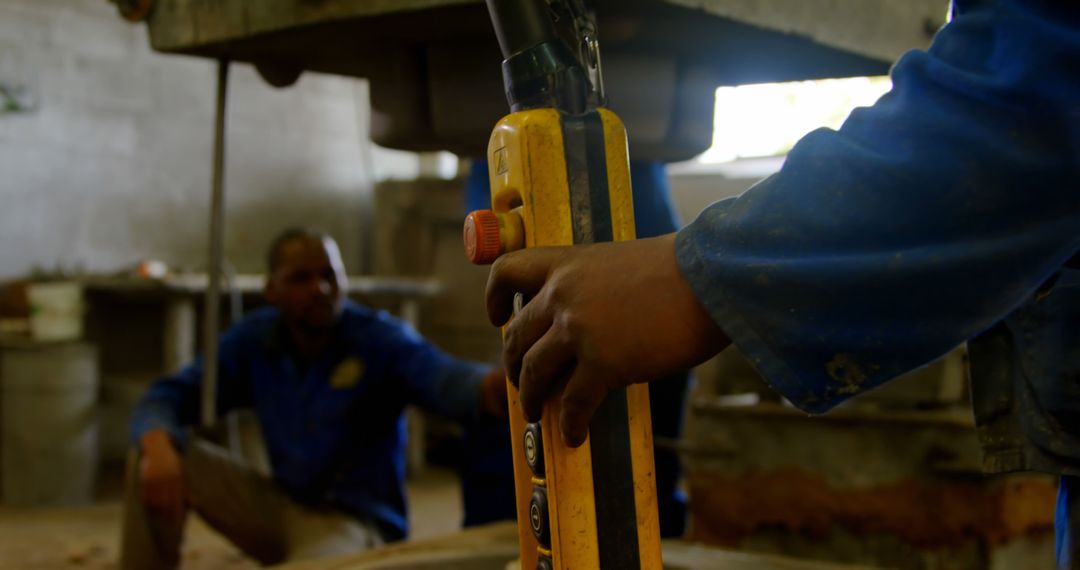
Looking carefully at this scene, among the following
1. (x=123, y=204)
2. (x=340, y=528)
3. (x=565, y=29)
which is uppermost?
(x=123, y=204)

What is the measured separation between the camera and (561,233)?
750mm

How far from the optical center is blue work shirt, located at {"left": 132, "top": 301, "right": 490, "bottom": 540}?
252cm

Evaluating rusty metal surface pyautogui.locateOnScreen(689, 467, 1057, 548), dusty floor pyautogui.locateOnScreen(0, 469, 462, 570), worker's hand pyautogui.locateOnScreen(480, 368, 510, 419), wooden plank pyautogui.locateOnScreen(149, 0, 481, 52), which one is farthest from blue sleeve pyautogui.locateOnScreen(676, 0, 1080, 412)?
dusty floor pyautogui.locateOnScreen(0, 469, 462, 570)

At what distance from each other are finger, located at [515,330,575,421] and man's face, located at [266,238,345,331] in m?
1.92

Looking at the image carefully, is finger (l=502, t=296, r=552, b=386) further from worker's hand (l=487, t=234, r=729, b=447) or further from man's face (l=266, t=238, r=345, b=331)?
man's face (l=266, t=238, r=345, b=331)

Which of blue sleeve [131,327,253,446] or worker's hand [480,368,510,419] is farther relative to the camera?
blue sleeve [131,327,253,446]

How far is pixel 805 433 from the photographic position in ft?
8.06

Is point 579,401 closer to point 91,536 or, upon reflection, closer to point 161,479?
point 161,479

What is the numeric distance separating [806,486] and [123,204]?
3.49 m

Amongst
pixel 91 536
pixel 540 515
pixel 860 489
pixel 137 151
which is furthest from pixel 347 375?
pixel 137 151

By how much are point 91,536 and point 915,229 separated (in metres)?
3.46

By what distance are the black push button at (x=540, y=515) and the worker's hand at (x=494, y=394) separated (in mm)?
1203

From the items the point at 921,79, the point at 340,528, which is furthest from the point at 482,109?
the point at 340,528

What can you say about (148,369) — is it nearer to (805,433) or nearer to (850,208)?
(805,433)
